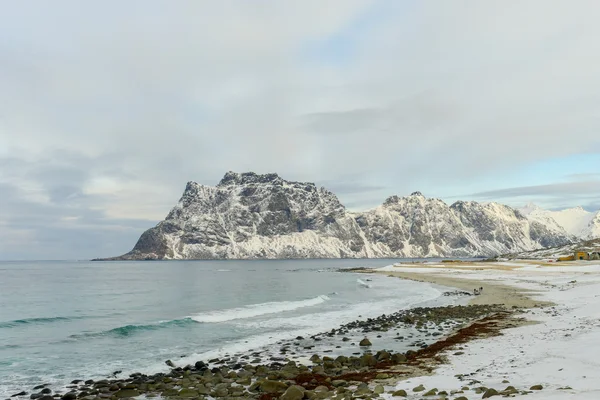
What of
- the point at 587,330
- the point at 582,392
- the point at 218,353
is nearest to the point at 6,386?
the point at 218,353

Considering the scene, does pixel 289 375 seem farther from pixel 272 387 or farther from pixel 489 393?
Answer: pixel 489 393

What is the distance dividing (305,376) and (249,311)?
24.5m

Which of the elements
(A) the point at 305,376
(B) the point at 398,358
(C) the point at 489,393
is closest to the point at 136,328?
(A) the point at 305,376

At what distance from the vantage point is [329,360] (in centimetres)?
1844

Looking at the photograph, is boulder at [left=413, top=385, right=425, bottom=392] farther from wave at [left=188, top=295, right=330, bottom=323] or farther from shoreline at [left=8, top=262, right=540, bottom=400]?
wave at [left=188, top=295, right=330, bottom=323]

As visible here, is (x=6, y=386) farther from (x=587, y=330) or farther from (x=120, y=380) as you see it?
(x=587, y=330)

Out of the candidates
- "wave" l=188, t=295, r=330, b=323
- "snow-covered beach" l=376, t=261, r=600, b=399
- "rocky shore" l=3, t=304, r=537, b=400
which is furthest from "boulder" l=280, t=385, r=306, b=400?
"wave" l=188, t=295, r=330, b=323

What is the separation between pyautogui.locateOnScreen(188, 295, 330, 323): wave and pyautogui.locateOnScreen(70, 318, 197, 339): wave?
137cm

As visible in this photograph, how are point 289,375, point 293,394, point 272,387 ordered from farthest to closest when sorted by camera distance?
point 289,375
point 272,387
point 293,394

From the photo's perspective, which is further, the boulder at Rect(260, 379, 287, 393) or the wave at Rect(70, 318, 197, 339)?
the wave at Rect(70, 318, 197, 339)

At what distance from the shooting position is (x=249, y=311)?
39406mm

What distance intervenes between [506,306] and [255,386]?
88.8 ft

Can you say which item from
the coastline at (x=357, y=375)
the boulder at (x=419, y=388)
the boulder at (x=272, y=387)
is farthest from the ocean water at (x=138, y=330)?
the boulder at (x=419, y=388)

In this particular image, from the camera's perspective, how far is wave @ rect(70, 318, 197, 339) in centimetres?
2856
